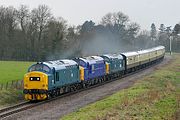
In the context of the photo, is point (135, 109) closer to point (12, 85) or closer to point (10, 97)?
point (10, 97)

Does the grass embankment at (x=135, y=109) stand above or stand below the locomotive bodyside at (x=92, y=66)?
below

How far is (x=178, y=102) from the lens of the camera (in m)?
30.1

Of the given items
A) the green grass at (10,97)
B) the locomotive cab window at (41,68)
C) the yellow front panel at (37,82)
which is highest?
the locomotive cab window at (41,68)

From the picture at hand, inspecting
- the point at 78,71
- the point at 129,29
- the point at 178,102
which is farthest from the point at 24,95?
the point at 129,29

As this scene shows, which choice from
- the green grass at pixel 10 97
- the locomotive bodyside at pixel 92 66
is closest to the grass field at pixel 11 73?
the green grass at pixel 10 97

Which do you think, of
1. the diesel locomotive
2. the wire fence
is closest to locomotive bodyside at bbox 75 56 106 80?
the diesel locomotive

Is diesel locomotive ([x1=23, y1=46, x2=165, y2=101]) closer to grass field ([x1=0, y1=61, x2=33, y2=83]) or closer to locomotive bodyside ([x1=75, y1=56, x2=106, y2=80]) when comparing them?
locomotive bodyside ([x1=75, y1=56, x2=106, y2=80])

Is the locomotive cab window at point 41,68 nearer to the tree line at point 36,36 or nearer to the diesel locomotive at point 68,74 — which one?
the diesel locomotive at point 68,74

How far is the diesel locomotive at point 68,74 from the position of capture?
33844 mm

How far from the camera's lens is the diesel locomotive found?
33.8m

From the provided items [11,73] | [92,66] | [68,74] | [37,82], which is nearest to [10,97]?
[37,82]

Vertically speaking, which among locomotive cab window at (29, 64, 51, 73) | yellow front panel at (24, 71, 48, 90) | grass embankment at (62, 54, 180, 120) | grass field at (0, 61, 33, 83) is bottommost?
grass embankment at (62, 54, 180, 120)

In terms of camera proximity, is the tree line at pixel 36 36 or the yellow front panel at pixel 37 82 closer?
the yellow front panel at pixel 37 82

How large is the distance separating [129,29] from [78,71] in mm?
114059
